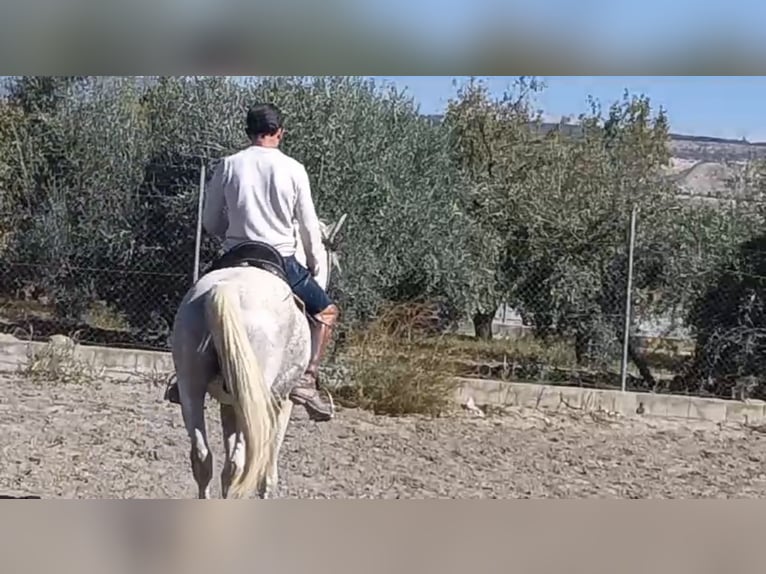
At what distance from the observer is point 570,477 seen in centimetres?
488

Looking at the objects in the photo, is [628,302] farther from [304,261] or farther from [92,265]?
[92,265]

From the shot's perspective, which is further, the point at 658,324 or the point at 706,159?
the point at 658,324

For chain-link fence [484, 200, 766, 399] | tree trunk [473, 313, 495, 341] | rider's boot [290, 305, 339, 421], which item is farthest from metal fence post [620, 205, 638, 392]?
rider's boot [290, 305, 339, 421]

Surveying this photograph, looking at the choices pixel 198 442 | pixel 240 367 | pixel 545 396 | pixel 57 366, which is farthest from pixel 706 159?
pixel 57 366

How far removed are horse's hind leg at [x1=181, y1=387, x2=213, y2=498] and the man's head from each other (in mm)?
→ 1087

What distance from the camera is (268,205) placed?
4207 millimetres

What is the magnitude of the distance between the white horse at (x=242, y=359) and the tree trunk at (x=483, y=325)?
37.9 inches

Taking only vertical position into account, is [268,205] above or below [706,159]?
below

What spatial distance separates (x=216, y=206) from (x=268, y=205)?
0.96 feet

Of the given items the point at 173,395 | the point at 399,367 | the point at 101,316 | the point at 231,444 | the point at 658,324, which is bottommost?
the point at 231,444

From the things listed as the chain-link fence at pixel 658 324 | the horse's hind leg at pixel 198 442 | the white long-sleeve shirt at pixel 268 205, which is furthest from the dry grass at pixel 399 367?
the horse's hind leg at pixel 198 442

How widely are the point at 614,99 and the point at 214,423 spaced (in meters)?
2.13
